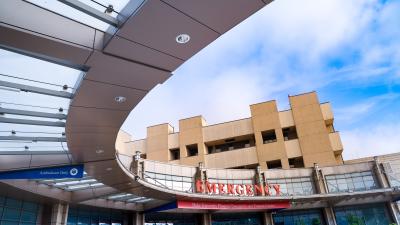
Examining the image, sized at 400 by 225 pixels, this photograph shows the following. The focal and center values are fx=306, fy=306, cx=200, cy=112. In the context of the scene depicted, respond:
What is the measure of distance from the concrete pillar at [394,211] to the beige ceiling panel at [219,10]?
31800 millimetres

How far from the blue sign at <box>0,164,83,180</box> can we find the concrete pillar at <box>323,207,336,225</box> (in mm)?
25847

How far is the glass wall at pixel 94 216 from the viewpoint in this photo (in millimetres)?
20334

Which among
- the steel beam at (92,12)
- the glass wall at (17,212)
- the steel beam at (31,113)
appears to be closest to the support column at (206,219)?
the glass wall at (17,212)

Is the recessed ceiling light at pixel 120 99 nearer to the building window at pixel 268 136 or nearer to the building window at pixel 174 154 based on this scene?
the building window at pixel 268 136

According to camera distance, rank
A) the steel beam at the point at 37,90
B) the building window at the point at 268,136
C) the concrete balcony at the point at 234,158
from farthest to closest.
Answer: the building window at the point at 268,136 → the concrete balcony at the point at 234,158 → the steel beam at the point at 37,90

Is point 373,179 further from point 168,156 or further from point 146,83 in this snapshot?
point 146,83

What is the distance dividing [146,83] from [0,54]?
113 inches

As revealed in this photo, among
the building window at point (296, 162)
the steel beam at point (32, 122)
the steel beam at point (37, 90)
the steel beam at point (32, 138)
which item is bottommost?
the steel beam at point (37, 90)

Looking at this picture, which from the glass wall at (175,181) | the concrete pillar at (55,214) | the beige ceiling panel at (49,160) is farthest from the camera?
the glass wall at (175,181)

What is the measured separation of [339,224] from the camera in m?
29.7

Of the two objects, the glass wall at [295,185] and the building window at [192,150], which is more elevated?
the building window at [192,150]

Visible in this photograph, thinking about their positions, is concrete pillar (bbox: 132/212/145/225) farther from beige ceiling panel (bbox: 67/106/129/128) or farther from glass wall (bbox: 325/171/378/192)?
glass wall (bbox: 325/171/378/192)

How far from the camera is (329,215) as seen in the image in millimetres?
29797

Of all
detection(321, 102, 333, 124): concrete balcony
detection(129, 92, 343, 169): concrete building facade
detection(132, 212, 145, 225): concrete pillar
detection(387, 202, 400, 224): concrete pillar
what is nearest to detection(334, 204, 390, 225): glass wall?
detection(387, 202, 400, 224): concrete pillar
